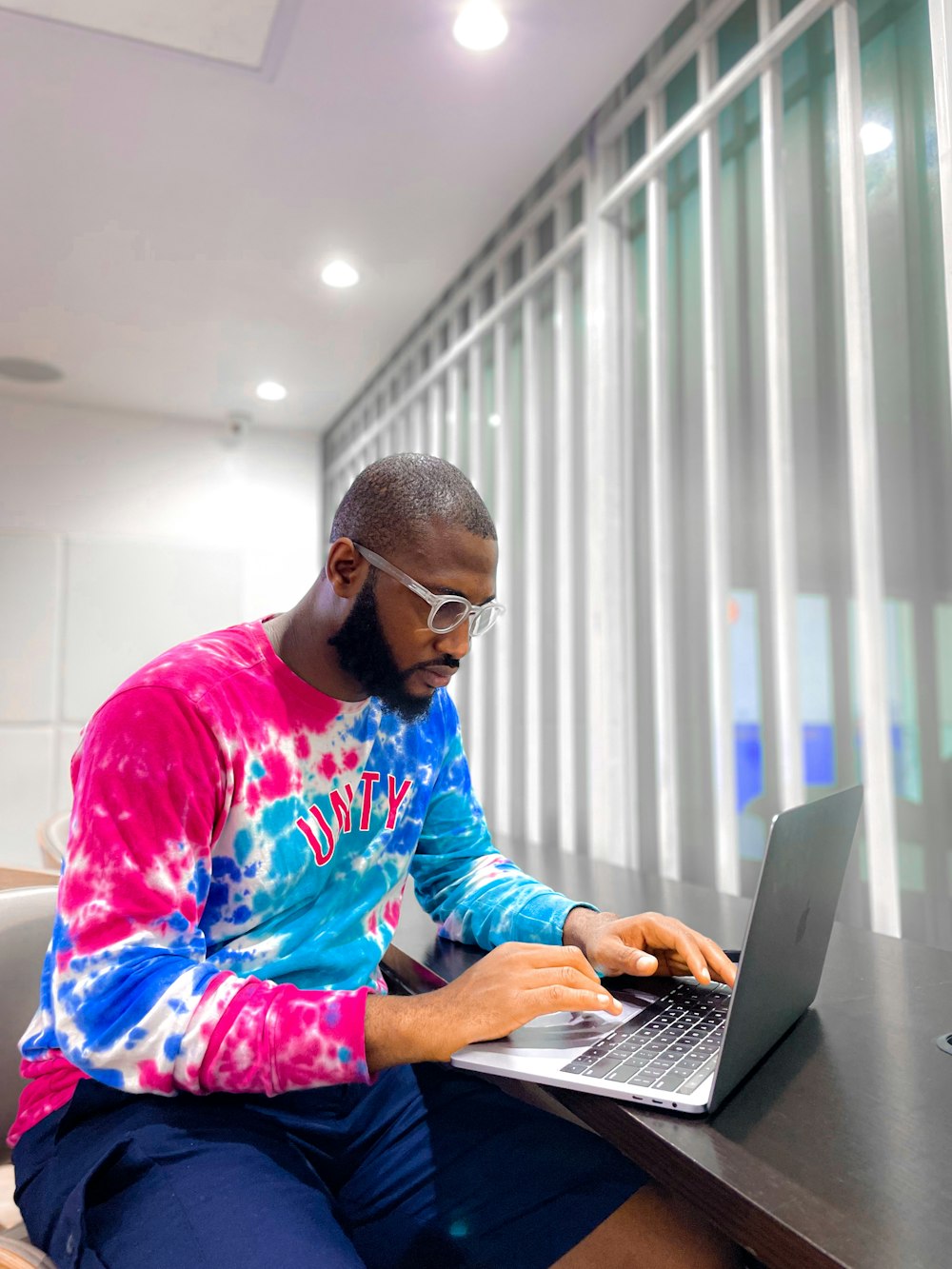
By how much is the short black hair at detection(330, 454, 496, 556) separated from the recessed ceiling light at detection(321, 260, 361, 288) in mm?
2208

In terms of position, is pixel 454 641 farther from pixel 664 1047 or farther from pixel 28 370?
pixel 28 370

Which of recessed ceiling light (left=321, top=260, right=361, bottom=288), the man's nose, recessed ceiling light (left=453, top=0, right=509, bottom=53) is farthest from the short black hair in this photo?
recessed ceiling light (left=321, top=260, right=361, bottom=288)

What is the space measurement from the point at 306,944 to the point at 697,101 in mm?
2014

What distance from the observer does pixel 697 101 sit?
2.07 metres

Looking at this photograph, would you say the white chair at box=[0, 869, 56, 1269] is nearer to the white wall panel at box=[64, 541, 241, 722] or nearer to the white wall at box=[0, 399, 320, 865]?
the white wall panel at box=[64, 541, 241, 722]

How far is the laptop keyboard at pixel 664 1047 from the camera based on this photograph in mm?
765

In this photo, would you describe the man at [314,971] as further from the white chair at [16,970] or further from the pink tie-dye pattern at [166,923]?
the white chair at [16,970]

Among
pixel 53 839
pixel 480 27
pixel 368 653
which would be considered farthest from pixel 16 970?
pixel 480 27

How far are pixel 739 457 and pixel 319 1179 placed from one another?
1591mm

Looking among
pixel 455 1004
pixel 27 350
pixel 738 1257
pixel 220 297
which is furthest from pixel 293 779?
pixel 27 350

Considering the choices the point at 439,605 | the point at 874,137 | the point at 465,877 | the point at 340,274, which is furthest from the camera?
the point at 340,274

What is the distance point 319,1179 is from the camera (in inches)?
36.9

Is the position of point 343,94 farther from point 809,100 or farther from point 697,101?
point 809,100

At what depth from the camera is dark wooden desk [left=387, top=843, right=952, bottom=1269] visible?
57 centimetres
